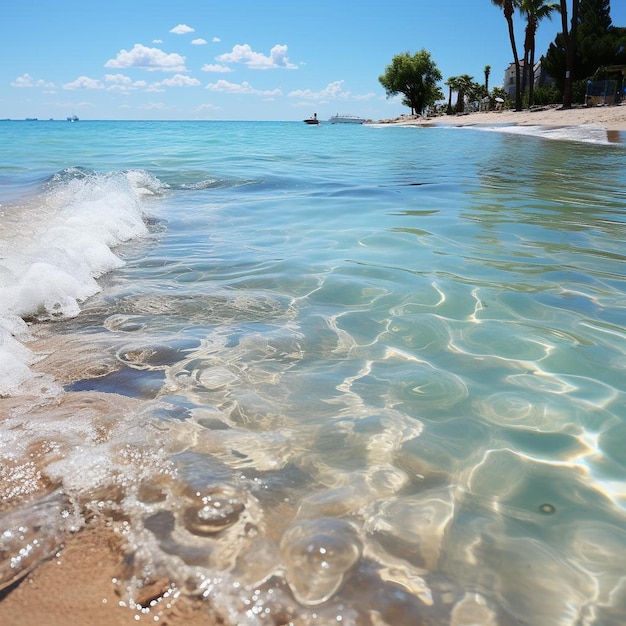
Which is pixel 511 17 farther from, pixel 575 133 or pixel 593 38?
pixel 575 133

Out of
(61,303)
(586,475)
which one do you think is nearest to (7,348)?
(61,303)

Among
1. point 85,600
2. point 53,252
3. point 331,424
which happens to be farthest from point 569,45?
point 85,600

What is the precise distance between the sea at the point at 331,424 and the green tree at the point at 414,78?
226ft

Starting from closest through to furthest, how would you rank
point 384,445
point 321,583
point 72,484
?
point 321,583
point 72,484
point 384,445

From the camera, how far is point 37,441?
178 cm

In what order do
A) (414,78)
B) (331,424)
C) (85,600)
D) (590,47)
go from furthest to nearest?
(414,78), (590,47), (331,424), (85,600)

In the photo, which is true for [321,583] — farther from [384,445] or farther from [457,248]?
[457,248]

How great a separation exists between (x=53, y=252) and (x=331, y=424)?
3127 millimetres

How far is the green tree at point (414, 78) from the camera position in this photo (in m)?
65.8

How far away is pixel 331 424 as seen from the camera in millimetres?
1998

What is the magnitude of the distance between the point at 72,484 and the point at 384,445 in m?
1.05

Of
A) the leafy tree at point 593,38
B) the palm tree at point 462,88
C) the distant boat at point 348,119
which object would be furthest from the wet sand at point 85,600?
the distant boat at point 348,119

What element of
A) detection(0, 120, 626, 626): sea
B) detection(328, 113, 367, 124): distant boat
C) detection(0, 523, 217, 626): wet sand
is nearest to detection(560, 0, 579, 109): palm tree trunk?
detection(0, 120, 626, 626): sea

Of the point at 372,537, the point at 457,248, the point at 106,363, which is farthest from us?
the point at 457,248
